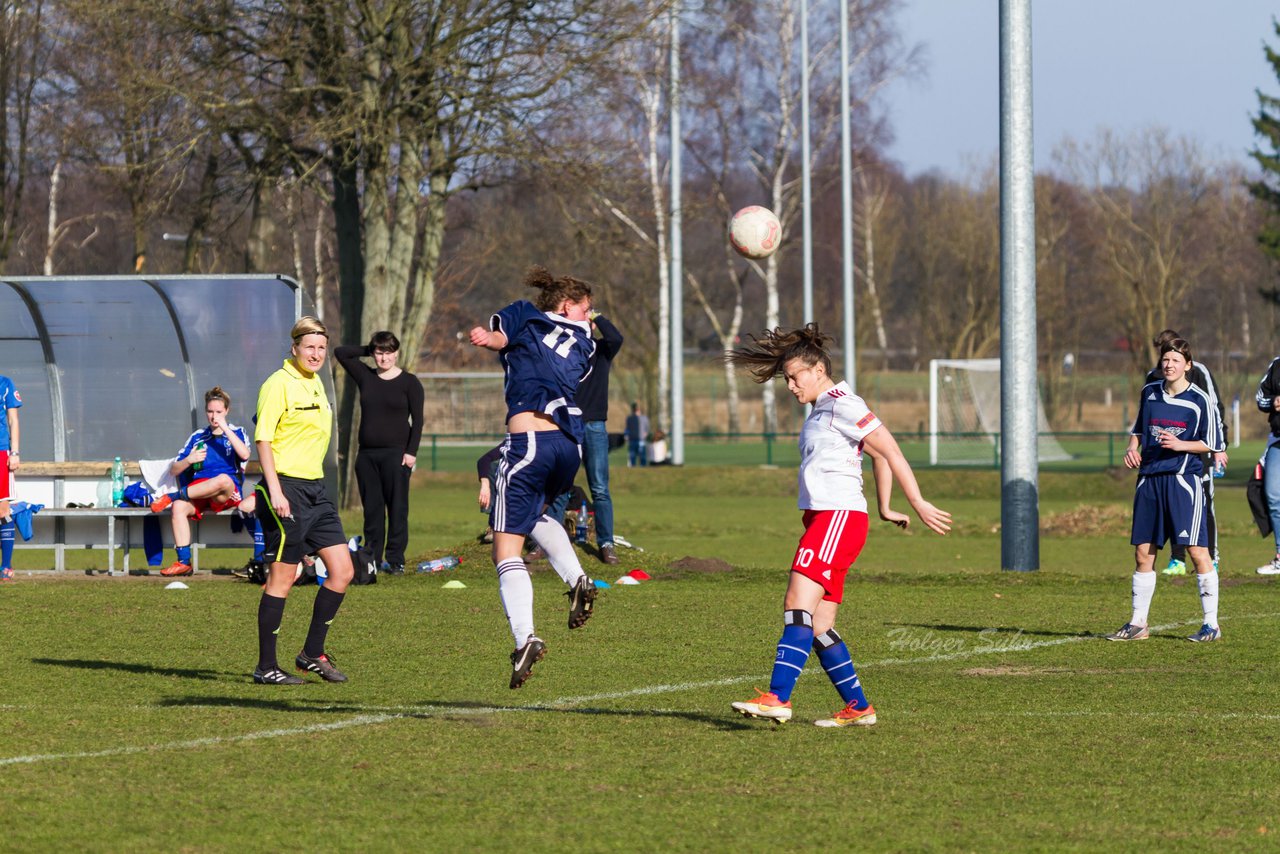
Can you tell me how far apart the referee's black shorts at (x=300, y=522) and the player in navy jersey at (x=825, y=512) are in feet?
8.89

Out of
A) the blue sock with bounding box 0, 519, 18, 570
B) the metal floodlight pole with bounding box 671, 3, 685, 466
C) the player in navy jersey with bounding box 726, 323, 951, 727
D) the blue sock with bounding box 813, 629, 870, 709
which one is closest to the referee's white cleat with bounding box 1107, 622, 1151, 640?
the player in navy jersey with bounding box 726, 323, 951, 727

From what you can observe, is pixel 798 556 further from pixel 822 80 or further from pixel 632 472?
pixel 822 80

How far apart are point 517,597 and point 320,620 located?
1.73 meters

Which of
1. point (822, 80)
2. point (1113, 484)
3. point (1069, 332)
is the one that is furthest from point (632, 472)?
point (1069, 332)

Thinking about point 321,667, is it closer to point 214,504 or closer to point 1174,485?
point 1174,485

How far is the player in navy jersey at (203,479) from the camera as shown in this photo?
593 inches

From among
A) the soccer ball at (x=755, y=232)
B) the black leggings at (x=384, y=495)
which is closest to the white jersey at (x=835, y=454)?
the black leggings at (x=384, y=495)

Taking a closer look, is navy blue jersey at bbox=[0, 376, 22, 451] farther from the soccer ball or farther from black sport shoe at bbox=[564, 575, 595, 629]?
black sport shoe at bbox=[564, 575, 595, 629]

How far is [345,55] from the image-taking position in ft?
81.0

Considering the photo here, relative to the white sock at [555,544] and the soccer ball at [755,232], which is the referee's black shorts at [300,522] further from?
the soccer ball at [755,232]

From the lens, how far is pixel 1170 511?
10.7 meters

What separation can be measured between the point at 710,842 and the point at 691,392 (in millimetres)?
58424

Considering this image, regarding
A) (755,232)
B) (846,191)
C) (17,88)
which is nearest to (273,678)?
(755,232)

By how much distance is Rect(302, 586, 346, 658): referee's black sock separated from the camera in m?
8.95
